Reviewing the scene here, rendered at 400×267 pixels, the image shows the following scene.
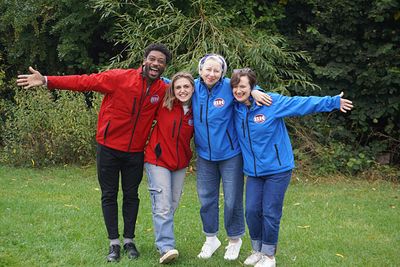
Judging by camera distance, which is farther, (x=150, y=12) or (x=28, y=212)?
(x=150, y=12)

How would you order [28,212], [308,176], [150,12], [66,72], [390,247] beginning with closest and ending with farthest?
[390,247] → [28,212] → [308,176] → [150,12] → [66,72]

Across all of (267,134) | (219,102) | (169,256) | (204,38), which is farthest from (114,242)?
(204,38)

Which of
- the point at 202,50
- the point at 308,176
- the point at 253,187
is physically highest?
the point at 202,50

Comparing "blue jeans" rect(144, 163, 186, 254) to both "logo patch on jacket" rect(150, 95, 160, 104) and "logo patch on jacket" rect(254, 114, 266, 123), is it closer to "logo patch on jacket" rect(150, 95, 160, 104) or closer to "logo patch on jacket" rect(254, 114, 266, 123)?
"logo patch on jacket" rect(150, 95, 160, 104)

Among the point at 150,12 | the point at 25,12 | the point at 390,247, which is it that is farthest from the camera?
the point at 25,12

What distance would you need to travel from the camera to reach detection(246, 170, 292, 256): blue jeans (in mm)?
4695

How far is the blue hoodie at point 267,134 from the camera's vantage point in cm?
466

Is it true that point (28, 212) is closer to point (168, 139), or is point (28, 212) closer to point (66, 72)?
point (168, 139)

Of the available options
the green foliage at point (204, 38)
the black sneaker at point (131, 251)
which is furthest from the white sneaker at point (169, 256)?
the green foliage at point (204, 38)

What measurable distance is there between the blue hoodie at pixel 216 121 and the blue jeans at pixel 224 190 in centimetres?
11

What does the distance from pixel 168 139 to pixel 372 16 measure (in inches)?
257

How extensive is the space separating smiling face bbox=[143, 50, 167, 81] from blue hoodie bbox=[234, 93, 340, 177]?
759mm

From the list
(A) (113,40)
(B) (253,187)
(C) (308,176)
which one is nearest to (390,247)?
(B) (253,187)

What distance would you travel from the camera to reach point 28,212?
21.4 feet
